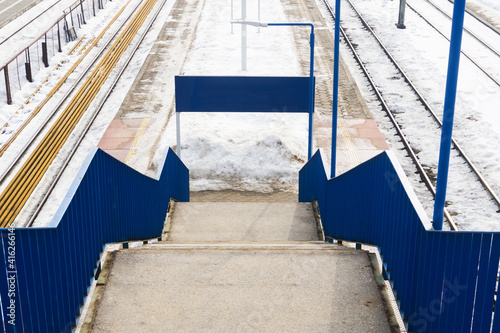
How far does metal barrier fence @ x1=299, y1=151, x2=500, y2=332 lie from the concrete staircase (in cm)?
26

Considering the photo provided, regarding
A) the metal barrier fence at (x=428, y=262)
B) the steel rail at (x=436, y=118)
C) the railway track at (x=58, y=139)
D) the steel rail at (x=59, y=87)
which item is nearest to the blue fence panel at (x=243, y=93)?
the railway track at (x=58, y=139)

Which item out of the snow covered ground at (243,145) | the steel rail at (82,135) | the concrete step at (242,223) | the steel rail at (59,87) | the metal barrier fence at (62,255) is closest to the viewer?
the metal barrier fence at (62,255)

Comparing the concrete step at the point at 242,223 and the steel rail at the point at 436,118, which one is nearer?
the concrete step at the point at 242,223

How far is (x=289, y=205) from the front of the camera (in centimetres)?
1130

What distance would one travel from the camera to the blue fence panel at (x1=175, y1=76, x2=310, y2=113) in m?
14.7

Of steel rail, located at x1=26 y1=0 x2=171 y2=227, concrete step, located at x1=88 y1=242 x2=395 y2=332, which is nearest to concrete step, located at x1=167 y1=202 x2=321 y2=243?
concrete step, located at x1=88 y1=242 x2=395 y2=332

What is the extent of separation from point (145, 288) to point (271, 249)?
146 cm

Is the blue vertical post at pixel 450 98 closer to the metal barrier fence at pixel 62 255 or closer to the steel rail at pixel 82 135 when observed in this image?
the metal barrier fence at pixel 62 255

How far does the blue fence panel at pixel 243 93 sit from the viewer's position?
14742 mm

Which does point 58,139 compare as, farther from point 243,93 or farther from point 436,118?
point 436,118

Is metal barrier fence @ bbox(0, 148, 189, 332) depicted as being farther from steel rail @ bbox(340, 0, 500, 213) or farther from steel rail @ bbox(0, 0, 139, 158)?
steel rail @ bbox(340, 0, 500, 213)

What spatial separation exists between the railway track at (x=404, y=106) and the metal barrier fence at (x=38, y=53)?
11.1 m

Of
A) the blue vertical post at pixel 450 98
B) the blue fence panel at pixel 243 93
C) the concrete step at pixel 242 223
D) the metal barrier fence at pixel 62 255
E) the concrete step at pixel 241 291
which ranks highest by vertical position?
the blue vertical post at pixel 450 98

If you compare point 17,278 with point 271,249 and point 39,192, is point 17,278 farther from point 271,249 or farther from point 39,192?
point 39,192
